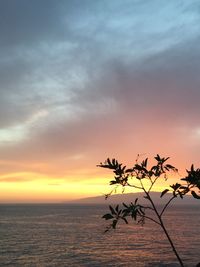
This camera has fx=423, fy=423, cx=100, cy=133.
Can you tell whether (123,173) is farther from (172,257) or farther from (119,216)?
(172,257)

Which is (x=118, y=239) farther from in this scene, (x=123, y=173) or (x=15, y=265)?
(x=123, y=173)

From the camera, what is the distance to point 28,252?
6175 centimetres

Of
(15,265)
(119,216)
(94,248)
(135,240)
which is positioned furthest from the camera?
(135,240)

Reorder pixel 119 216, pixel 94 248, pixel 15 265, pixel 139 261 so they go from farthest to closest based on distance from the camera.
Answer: pixel 94 248, pixel 139 261, pixel 15 265, pixel 119 216

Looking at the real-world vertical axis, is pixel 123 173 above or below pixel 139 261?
above

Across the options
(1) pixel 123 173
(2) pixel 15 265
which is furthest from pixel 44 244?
(1) pixel 123 173

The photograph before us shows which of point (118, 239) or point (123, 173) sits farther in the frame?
point (118, 239)

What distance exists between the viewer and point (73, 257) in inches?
2308

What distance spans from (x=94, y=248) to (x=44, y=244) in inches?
385

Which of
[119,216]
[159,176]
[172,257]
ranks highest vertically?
[159,176]

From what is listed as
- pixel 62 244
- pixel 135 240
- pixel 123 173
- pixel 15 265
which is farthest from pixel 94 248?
→ pixel 123 173

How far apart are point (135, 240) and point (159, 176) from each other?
74071 millimetres

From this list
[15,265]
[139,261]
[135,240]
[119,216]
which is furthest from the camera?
[135,240]

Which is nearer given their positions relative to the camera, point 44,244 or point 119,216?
point 119,216
